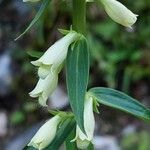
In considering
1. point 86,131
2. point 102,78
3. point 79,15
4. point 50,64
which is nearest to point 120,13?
point 79,15

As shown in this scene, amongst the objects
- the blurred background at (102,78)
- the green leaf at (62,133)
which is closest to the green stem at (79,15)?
the green leaf at (62,133)

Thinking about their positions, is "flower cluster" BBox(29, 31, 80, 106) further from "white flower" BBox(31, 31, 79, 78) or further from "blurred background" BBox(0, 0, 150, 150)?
"blurred background" BBox(0, 0, 150, 150)

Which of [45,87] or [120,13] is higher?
[120,13]

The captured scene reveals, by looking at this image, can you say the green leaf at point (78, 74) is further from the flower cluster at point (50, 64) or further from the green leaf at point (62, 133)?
the green leaf at point (62, 133)

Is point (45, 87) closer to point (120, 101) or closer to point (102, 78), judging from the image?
point (120, 101)

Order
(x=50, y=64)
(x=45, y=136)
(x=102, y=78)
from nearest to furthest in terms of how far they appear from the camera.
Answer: (x=50, y=64) → (x=45, y=136) → (x=102, y=78)

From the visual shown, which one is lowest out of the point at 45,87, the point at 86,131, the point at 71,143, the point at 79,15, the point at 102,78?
the point at 102,78

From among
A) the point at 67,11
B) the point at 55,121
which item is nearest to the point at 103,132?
the point at 67,11
